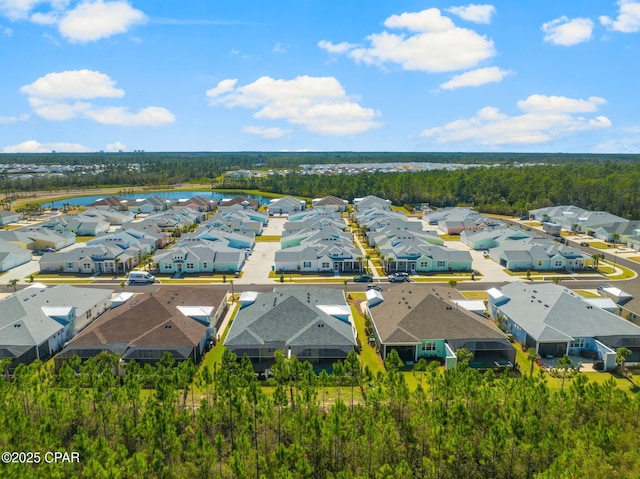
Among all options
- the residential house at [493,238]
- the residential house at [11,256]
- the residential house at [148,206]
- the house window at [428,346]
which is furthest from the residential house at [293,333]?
the residential house at [148,206]

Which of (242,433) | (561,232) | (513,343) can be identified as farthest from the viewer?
(561,232)

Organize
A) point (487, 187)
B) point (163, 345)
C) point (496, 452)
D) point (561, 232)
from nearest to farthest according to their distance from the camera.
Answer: point (496, 452) < point (163, 345) < point (561, 232) < point (487, 187)

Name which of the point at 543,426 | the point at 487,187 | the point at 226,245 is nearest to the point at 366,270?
the point at 226,245

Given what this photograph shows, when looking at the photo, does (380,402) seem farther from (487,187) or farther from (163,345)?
(487,187)

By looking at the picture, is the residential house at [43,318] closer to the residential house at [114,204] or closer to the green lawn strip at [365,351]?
the green lawn strip at [365,351]

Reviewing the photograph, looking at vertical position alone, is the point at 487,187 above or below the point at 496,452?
above

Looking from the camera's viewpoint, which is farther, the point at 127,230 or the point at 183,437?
the point at 127,230
